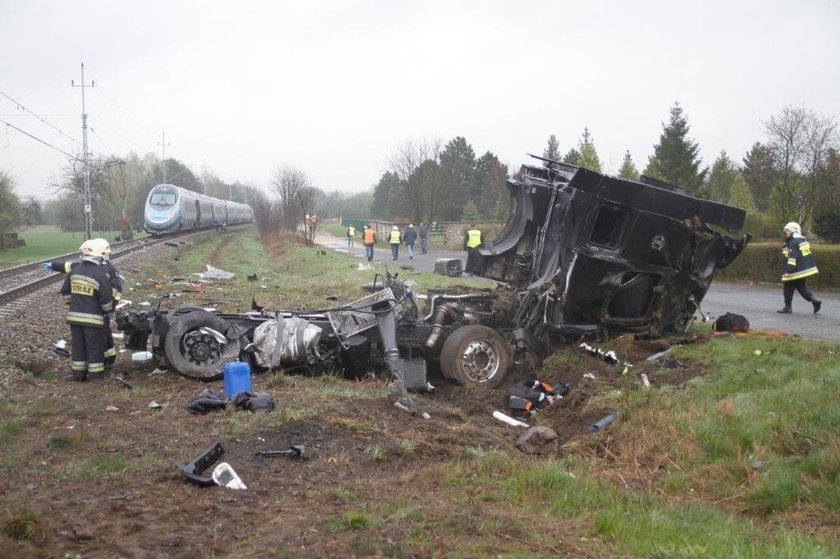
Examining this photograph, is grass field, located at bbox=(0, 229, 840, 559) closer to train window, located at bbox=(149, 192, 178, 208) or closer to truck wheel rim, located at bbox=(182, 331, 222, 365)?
truck wheel rim, located at bbox=(182, 331, 222, 365)

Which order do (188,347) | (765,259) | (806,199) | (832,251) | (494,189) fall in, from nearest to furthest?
(188,347)
(832,251)
(765,259)
(806,199)
(494,189)

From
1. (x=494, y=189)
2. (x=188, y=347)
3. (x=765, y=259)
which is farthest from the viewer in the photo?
(x=494, y=189)

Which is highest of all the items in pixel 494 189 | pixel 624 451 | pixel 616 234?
pixel 494 189

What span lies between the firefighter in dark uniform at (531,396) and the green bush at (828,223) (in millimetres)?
19914

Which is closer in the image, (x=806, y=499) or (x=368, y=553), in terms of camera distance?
(x=368, y=553)

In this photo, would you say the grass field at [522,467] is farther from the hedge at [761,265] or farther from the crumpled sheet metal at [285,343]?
the hedge at [761,265]

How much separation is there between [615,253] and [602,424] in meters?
2.70

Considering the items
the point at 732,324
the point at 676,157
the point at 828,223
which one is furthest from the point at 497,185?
the point at 732,324

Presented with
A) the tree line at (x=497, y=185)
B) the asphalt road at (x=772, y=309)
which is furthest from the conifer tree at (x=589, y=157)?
the asphalt road at (x=772, y=309)

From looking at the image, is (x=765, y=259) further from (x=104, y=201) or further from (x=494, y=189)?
(x=104, y=201)

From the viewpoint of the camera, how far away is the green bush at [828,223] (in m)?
22.6

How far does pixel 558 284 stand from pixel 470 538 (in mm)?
4966

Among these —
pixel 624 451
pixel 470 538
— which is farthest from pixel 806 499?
pixel 470 538

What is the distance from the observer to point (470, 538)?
3.28m
